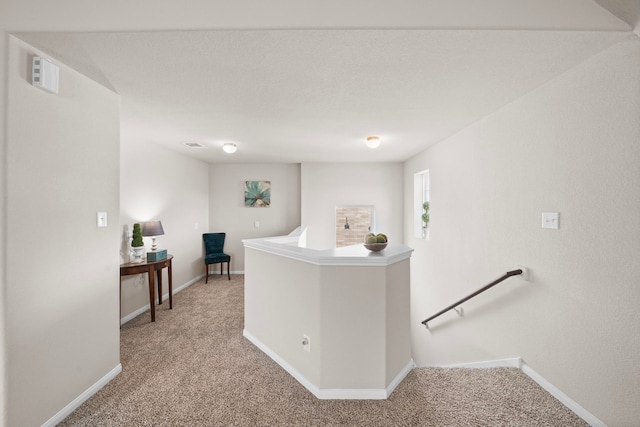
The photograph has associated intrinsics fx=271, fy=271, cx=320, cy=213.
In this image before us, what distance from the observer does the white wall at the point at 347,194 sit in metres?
5.63

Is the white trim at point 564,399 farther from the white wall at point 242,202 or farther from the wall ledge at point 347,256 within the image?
the white wall at point 242,202

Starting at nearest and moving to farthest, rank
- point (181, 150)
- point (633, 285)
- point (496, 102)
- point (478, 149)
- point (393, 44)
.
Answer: point (633, 285)
point (393, 44)
point (496, 102)
point (478, 149)
point (181, 150)

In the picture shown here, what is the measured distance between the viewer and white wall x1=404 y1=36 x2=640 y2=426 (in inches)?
60.9

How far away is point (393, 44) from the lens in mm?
1623

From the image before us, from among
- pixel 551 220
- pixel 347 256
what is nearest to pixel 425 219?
pixel 551 220

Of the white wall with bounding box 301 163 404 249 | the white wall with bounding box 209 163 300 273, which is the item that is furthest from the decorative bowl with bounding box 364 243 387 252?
the white wall with bounding box 209 163 300 273

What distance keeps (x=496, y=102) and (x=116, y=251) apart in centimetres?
351

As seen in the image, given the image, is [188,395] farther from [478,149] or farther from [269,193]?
[269,193]

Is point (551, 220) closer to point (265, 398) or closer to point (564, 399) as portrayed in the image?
point (564, 399)

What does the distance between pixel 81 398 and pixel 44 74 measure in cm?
214

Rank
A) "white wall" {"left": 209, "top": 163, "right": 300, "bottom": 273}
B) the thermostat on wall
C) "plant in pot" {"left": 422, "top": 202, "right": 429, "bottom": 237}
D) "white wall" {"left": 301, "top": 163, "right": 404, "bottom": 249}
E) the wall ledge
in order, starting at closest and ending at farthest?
the thermostat on wall
the wall ledge
"plant in pot" {"left": 422, "top": 202, "right": 429, "bottom": 237}
"white wall" {"left": 301, "top": 163, "right": 404, "bottom": 249}
"white wall" {"left": 209, "top": 163, "right": 300, "bottom": 273}

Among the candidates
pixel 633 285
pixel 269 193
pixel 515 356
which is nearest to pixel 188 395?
pixel 515 356

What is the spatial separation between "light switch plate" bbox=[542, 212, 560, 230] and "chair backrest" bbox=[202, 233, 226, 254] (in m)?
5.11

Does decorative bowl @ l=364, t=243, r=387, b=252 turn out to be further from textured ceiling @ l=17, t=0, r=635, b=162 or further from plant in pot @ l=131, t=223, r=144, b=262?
plant in pot @ l=131, t=223, r=144, b=262
